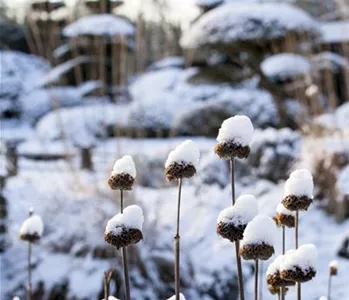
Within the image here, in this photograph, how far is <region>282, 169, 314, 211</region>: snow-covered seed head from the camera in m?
0.61

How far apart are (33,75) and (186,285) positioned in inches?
279

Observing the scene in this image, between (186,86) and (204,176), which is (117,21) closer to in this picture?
(204,176)

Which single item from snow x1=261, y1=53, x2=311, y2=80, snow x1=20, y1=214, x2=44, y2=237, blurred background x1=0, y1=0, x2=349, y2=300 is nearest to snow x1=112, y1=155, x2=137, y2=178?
snow x1=20, y1=214, x2=44, y2=237

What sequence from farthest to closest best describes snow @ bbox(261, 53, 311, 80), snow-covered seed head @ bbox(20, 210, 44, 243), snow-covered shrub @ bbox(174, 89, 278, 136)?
snow-covered shrub @ bbox(174, 89, 278, 136) < snow @ bbox(261, 53, 311, 80) < snow-covered seed head @ bbox(20, 210, 44, 243)

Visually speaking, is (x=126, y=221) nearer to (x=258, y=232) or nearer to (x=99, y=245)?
(x=258, y=232)

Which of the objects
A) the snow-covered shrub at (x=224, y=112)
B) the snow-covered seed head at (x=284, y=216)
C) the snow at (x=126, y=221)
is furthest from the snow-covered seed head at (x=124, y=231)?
the snow-covered shrub at (x=224, y=112)

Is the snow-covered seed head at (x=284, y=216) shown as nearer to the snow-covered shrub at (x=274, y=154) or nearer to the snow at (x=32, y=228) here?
the snow at (x=32, y=228)

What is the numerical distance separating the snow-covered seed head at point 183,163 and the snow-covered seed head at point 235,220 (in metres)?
0.05

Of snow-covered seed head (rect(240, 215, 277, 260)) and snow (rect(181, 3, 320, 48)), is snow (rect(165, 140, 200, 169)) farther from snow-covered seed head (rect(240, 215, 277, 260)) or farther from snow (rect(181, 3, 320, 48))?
snow (rect(181, 3, 320, 48))

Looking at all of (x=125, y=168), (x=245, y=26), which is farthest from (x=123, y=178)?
(x=245, y=26)

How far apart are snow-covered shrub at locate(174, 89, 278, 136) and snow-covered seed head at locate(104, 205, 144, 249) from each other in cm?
630

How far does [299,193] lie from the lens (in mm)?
612

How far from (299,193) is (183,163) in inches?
4.7

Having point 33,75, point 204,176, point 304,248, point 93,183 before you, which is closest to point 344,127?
point 204,176
